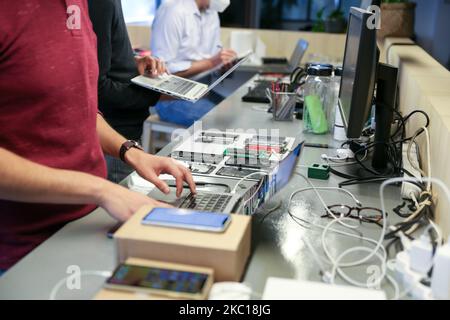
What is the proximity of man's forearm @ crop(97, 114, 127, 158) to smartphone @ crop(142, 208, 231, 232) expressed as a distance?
52 cm

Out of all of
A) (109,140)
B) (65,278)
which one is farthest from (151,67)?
(65,278)

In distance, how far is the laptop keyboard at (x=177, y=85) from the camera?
1958 mm

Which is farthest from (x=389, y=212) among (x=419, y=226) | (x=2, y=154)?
(x=2, y=154)

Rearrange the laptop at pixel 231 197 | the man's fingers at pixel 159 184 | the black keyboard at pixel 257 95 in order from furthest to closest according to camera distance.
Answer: the black keyboard at pixel 257 95
the man's fingers at pixel 159 184
the laptop at pixel 231 197

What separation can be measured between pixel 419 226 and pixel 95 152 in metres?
0.77

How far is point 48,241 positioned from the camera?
1.04 meters

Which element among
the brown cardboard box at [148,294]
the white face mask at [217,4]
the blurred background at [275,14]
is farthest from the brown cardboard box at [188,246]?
the blurred background at [275,14]

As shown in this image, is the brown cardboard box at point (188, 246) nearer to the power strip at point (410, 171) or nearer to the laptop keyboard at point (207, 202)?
the laptop keyboard at point (207, 202)

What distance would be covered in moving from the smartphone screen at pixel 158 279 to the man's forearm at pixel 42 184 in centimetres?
23

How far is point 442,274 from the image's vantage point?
76 centimetres

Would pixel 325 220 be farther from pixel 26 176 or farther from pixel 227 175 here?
pixel 26 176

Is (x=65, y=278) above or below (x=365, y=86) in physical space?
below

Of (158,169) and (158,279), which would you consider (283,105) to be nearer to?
(158,169)

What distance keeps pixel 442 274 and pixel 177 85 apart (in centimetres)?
145
